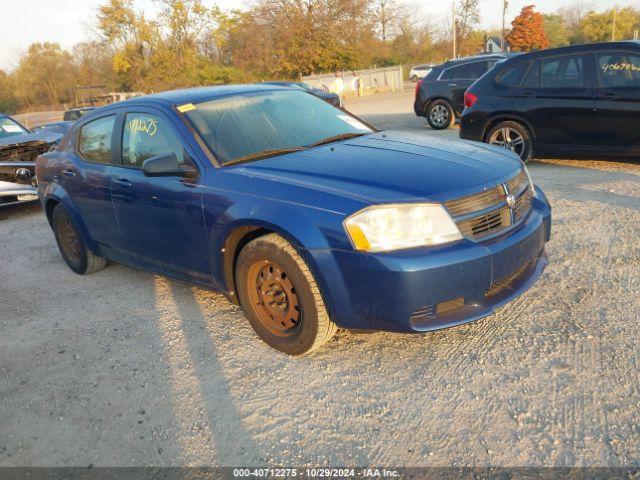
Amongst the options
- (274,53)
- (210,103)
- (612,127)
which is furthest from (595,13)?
(210,103)

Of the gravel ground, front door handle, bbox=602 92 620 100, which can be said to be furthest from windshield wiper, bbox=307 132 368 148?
front door handle, bbox=602 92 620 100

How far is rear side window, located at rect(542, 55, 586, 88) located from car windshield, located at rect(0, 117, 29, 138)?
327 inches

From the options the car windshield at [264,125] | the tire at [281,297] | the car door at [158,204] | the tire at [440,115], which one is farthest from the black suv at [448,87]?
the tire at [281,297]

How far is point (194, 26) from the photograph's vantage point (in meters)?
51.9

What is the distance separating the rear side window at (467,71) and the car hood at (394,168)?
970 centimetres

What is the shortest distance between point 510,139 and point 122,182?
5.89m

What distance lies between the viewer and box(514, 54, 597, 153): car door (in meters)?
7.32

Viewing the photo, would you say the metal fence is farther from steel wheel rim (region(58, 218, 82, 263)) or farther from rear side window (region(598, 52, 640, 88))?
steel wheel rim (region(58, 218, 82, 263))

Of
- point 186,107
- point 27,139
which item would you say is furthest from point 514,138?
point 27,139

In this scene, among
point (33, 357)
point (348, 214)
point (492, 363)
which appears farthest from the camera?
point (33, 357)

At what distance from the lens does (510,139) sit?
804cm

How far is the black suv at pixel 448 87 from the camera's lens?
12.8 meters

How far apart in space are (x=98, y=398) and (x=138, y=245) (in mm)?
1438

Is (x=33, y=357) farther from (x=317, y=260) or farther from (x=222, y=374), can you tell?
(x=317, y=260)
